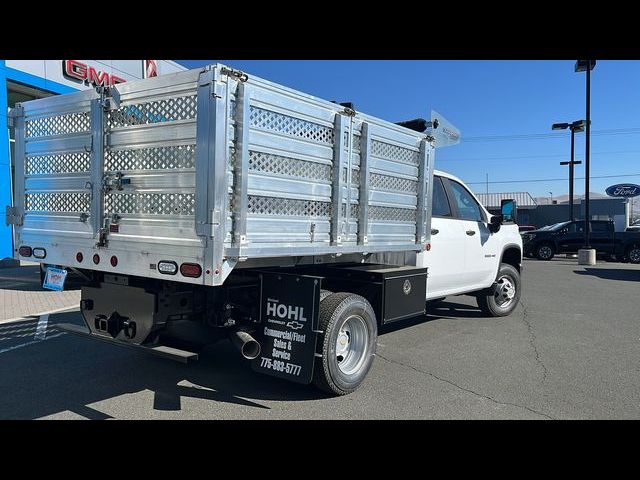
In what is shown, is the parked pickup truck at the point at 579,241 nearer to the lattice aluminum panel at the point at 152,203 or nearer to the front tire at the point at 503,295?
the front tire at the point at 503,295

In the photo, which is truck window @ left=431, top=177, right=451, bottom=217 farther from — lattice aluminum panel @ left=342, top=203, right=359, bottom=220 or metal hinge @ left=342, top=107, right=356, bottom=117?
metal hinge @ left=342, top=107, right=356, bottom=117

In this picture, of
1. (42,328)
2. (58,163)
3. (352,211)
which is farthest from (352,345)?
(42,328)

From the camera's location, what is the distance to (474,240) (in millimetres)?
6973

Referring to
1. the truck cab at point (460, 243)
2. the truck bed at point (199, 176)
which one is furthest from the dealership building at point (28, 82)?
the truck cab at point (460, 243)

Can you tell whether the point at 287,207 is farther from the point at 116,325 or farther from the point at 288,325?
the point at 116,325

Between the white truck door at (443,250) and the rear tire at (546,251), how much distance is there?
628 inches

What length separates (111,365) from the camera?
16.8 ft

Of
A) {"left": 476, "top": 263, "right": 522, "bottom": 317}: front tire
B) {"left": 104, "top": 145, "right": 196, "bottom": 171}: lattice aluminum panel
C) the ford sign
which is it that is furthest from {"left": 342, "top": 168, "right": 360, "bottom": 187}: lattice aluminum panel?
the ford sign

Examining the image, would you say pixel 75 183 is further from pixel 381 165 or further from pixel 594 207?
pixel 594 207
